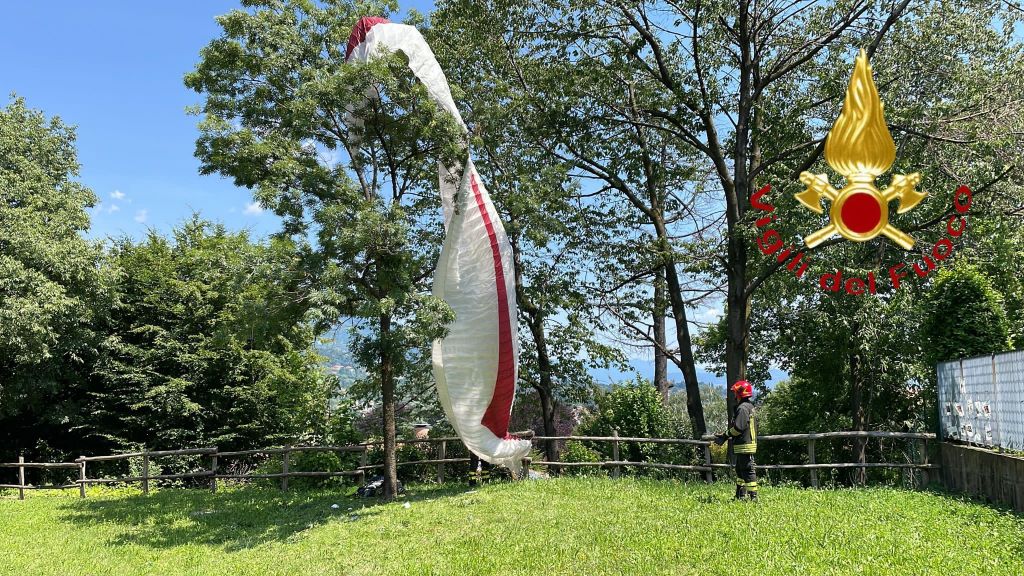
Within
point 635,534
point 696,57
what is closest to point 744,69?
point 696,57

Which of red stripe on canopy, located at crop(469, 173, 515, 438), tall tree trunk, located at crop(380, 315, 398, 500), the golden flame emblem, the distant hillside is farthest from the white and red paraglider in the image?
the golden flame emblem

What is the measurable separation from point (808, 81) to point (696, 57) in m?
2.40

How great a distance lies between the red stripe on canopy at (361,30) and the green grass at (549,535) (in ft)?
24.2

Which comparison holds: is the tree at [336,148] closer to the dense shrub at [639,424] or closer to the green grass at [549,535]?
the green grass at [549,535]

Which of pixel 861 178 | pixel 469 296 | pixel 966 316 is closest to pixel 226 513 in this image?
pixel 469 296

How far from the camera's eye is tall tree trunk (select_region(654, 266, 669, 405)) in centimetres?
1694

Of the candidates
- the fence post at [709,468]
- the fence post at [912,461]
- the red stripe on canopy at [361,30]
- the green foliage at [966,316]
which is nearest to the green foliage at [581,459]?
the fence post at [709,468]

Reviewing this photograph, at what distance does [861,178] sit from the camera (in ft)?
15.0

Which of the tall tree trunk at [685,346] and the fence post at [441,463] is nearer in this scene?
the fence post at [441,463]

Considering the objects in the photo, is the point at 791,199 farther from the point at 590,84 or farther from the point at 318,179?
the point at 318,179

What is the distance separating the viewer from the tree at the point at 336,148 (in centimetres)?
1066

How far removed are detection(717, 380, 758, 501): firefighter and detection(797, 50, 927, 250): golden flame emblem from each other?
16.0ft

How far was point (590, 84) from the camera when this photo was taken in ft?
49.8

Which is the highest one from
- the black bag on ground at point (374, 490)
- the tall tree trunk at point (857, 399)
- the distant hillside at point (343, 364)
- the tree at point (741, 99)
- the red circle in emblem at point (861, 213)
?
the tree at point (741, 99)
